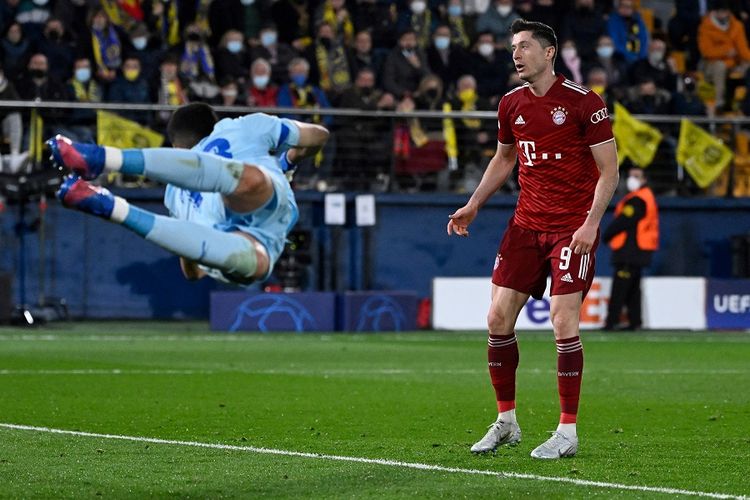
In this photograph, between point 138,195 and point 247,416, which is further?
point 138,195

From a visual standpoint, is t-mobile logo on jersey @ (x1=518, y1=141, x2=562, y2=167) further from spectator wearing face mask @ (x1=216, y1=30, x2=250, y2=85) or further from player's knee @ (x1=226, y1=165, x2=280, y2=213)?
spectator wearing face mask @ (x1=216, y1=30, x2=250, y2=85)

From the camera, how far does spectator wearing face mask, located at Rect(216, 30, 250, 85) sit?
23.9 meters

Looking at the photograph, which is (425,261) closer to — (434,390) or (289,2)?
(289,2)

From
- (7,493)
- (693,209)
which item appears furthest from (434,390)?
(693,209)

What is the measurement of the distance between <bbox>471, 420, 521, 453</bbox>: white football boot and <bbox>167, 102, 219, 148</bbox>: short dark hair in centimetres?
237

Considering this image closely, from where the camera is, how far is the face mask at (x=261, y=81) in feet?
78.1

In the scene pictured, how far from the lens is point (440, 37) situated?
25.5 m

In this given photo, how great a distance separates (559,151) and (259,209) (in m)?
1.77

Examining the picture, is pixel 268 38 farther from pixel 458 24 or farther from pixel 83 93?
pixel 458 24

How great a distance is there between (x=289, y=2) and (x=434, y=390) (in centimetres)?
1293

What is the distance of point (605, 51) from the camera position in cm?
2619

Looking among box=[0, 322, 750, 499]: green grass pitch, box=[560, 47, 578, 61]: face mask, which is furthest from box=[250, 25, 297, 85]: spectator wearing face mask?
box=[0, 322, 750, 499]: green grass pitch

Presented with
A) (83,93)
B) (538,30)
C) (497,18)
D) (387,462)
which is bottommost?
(387,462)

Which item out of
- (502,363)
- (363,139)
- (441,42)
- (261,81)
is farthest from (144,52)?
(502,363)
